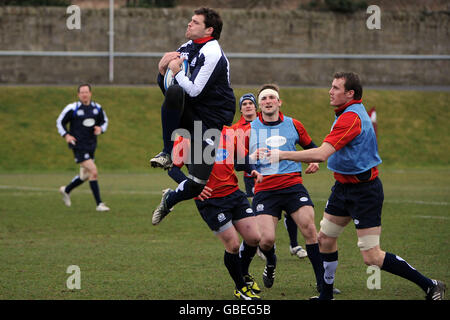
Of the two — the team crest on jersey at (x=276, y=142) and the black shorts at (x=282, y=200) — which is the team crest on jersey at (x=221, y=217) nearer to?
the black shorts at (x=282, y=200)

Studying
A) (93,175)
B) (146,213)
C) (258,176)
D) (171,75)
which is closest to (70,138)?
(93,175)

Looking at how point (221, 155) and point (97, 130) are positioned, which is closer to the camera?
point (221, 155)

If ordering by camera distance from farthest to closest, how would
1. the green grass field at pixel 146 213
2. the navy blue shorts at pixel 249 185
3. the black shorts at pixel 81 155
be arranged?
the black shorts at pixel 81 155, the navy blue shorts at pixel 249 185, the green grass field at pixel 146 213

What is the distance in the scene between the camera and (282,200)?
8.57 m

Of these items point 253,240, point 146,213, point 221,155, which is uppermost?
point 221,155

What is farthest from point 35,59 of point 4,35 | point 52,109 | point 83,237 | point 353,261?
point 353,261

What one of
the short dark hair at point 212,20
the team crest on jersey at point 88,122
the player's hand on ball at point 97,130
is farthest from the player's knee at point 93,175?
the short dark hair at point 212,20

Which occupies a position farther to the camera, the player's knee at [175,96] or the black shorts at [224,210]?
the black shorts at [224,210]

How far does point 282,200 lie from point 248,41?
2794 cm

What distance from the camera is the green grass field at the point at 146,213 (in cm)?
820

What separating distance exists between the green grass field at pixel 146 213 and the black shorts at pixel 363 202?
39.2 inches

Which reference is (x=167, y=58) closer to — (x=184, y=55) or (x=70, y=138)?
(x=184, y=55)

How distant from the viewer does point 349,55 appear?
35.6m
